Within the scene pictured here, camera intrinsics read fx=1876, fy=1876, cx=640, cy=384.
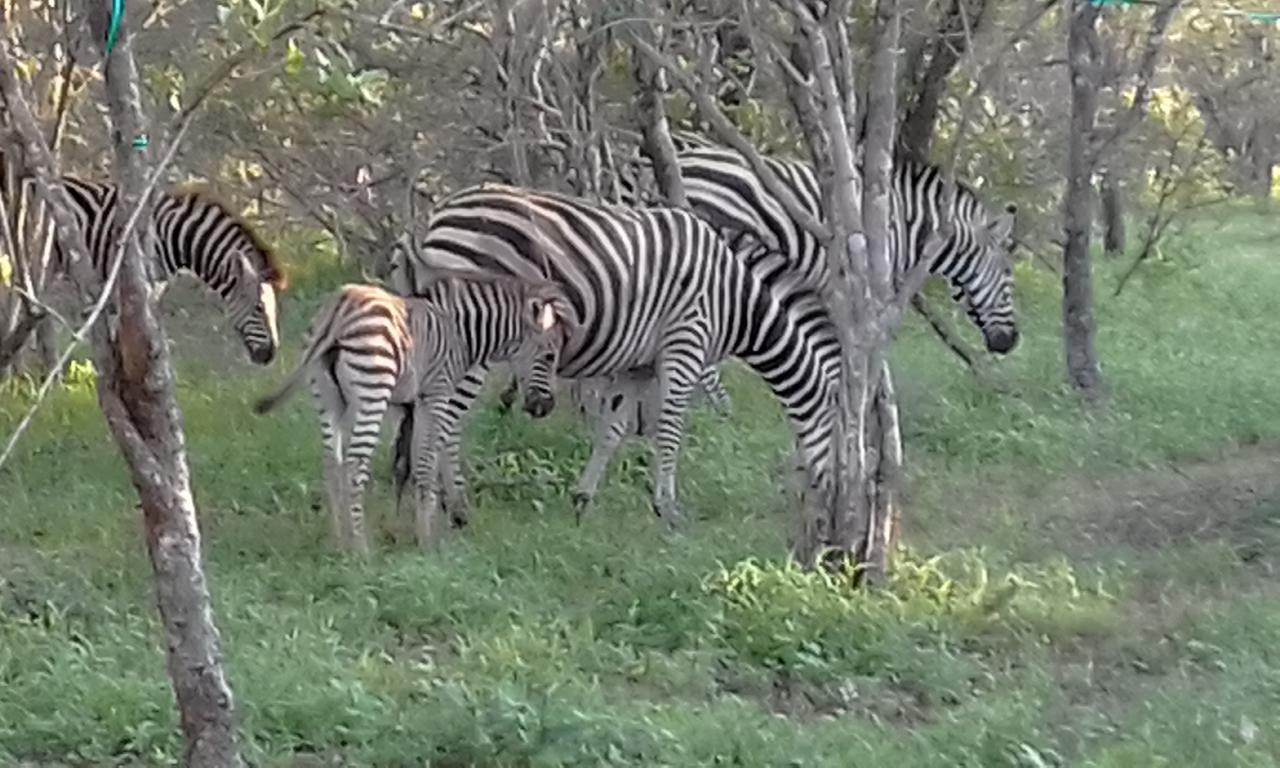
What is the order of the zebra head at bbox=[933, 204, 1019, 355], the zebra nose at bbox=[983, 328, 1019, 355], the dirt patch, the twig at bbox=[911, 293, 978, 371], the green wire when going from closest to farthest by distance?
1. the green wire
2. the dirt patch
3. the zebra head at bbox=[933, 204, 1019, 355]
4. the zebra nose at bbox=[983, 328, 1019, 355]
5. the twig at bbox=[911, 293, 978, 371]

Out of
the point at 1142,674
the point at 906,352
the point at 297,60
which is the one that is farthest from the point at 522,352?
the point at 906,352

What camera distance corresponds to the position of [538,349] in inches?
340

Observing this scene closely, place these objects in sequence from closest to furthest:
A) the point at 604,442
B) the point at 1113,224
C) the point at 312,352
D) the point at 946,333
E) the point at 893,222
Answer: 1. the point at 312,352
2. the point at 604,442
3. the point at 893,222
4. the point at 946,333
5. the point at 1113,224

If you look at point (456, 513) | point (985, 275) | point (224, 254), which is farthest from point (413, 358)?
point (985, 275)

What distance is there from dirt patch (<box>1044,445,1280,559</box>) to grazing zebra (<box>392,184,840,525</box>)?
1384mm

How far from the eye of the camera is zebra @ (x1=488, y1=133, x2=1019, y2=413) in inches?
404

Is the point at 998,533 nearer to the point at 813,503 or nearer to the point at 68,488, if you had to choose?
the point at 813,503

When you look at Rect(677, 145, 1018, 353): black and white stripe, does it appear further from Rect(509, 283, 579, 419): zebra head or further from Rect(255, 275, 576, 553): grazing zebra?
Rect(255, 275, 576, 553): grazing zebra

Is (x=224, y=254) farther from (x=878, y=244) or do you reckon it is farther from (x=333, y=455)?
(x=878, y=244)

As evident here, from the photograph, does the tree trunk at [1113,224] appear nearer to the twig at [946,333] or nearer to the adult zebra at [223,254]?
the twig at [946,333]

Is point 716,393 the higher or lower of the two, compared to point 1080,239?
lower

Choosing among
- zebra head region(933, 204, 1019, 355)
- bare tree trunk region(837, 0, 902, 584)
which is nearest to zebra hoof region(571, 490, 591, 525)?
bare tree trunk region(837, 0, 902, 584)

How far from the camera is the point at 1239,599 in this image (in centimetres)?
715

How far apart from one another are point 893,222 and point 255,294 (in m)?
3.71
